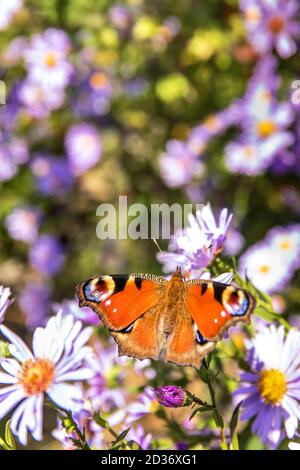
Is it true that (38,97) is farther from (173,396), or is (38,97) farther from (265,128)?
(173,396)

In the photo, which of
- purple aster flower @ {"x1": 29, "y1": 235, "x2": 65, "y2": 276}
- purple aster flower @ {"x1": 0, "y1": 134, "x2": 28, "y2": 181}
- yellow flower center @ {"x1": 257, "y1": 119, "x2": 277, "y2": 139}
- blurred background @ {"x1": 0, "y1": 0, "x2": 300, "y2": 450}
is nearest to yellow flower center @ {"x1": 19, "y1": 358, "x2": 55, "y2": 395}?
blurred background @ {"x1": 0, "y1": 0, "x2": 300, "y2": 450}

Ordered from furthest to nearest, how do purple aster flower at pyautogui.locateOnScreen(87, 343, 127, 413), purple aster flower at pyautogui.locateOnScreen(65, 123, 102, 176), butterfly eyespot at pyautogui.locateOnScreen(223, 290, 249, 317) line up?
1. purple aster flower at pyautogui.locateOnScreen(65, 123, 102, 176)
2. purple aster flower at pyautogui.locateOnScreen(87, 343, 127, 413)
3. butterfly eyespot at pyautogui.locateOnScreen(223, 290, 249, 317)

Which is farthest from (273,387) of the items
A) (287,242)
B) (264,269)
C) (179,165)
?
(179,165)

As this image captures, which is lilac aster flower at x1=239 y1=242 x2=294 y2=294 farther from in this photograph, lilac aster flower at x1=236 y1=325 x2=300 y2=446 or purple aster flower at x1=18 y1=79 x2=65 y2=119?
purple aster flower at x1=18 y1=79 x2=65 y2=119

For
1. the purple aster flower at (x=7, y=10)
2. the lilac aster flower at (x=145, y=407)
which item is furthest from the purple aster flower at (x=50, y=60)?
the lilac aster flower at (x=145, y=407)

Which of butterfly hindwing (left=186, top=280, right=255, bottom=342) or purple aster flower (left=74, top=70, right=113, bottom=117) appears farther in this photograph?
purple aster flower (left=74, top=70, right=113, bottom=117)

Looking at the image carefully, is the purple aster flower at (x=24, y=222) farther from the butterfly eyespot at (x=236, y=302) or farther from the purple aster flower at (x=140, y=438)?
the butterfly eyespot at (x=236, y=302)
